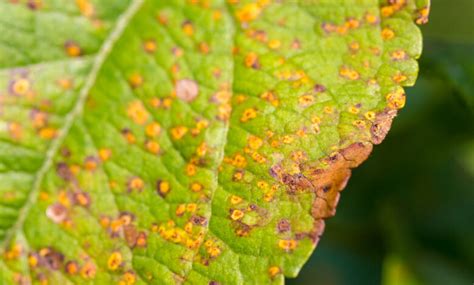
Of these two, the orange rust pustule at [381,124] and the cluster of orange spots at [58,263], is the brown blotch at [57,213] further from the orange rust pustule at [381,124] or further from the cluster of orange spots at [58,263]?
the orange rust pustule at [381,124]

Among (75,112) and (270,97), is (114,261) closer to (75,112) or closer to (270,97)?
(75,112)

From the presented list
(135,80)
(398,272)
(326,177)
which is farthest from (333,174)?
(398,272)

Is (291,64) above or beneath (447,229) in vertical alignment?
above

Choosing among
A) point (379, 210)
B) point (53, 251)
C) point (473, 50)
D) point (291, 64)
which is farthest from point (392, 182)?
point (53, 251)

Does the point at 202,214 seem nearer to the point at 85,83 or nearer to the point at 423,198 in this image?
the point at 85,83

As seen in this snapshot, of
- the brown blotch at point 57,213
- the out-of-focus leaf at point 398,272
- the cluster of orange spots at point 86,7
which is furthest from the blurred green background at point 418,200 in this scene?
the cluster of orange spots at point 86,7

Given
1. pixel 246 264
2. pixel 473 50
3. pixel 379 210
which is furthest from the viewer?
pixel 379 210
